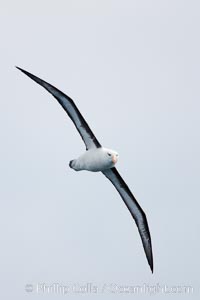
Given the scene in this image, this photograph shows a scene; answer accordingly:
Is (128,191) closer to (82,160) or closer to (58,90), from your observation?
(82,160)

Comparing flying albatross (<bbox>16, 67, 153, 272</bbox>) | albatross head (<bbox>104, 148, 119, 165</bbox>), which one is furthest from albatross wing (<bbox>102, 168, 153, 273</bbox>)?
albatross head (<bbox>104, 148, 119, 165</bbox>)

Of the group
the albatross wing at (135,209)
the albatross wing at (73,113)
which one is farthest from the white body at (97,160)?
the albatross wing at (135,209)

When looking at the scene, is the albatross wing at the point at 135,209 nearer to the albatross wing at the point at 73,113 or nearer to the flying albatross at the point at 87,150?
the flying albatross at the point at 87,150

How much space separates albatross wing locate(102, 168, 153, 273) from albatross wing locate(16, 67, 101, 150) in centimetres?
288

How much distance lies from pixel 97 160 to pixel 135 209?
500 cm

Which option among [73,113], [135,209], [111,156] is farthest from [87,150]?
[135,209]

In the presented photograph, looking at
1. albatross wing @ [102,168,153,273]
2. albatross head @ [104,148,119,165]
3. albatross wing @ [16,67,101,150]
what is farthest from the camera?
albatross wing @ [102,168,153,273]

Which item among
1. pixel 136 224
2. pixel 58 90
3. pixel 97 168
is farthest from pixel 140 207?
pixel 58 90

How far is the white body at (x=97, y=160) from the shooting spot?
4138cm

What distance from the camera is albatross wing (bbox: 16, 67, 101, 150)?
40062mm

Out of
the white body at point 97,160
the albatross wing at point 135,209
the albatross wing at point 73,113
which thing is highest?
the albatross wing at point 73,113

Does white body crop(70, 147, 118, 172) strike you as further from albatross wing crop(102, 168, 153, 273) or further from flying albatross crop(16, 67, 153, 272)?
albatross wing crop(102, 168, 153, 273)

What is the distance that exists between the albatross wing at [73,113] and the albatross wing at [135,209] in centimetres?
288

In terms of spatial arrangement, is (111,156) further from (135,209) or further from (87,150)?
(135,209)
